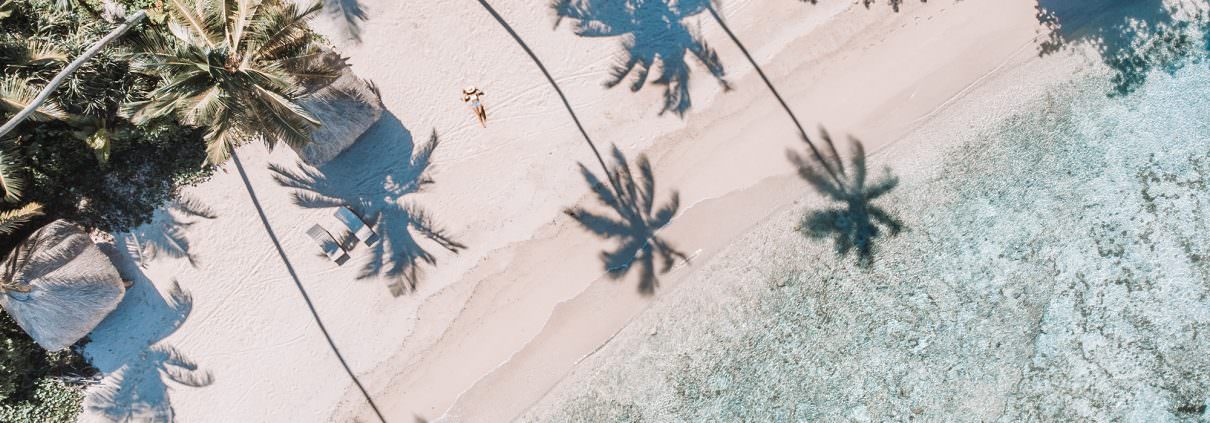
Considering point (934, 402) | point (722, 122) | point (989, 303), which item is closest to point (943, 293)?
point (989, 303)

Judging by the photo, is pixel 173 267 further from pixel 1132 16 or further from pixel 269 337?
pixel 1132 16

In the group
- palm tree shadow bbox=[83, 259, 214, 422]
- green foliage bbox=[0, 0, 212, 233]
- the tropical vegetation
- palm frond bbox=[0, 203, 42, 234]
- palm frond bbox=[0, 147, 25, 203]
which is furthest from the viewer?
palm tree shadow bbox=[83, 259, 214, 422]

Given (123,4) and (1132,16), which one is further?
(1132,16)

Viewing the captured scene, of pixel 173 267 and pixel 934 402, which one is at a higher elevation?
pixel 173 267

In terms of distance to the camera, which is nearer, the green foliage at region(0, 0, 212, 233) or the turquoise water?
the green foliage at region(0, 0, 212, 233)

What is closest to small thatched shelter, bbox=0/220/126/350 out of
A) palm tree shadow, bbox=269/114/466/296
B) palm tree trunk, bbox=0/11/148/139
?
palm tree trunk, bbox=0/11/148/139

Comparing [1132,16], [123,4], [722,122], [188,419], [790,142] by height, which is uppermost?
[123,4]

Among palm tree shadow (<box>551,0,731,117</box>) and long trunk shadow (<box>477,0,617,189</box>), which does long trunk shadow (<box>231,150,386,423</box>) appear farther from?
palm tree shadow (<box>551,0,731,117</box>)

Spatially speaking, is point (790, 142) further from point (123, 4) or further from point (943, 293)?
point (123, 4)
